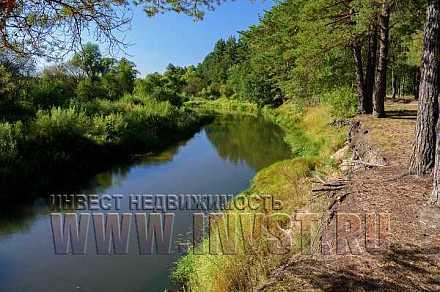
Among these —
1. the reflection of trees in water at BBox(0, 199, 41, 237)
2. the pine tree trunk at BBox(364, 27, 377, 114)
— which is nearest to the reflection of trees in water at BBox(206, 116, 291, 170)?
the pine tree trunk at BBox(364, 27, 377, 114)

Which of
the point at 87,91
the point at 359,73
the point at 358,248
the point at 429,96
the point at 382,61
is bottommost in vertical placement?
the point at 358,248

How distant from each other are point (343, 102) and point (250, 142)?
922cm

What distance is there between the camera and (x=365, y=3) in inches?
490

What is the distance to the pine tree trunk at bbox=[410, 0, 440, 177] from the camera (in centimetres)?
684

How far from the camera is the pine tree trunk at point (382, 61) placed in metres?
13.5

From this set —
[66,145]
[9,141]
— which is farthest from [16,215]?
[66,145]

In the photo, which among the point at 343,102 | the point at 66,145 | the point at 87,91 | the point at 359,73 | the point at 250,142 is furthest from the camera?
the point at 87,91

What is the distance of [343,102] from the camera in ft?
64.6

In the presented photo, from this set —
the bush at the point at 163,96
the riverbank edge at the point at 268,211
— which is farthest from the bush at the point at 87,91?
the riverbank edge at the point at 268,211

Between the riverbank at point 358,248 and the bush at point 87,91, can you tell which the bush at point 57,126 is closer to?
the bush at point 87,91

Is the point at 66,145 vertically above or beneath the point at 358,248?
above

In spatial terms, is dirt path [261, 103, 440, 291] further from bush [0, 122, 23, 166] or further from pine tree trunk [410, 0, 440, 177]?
bush [0, 122, 23, 166]

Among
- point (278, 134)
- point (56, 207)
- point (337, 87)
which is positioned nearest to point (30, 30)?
point (56, 207)

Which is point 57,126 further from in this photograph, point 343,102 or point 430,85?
point 430,85
